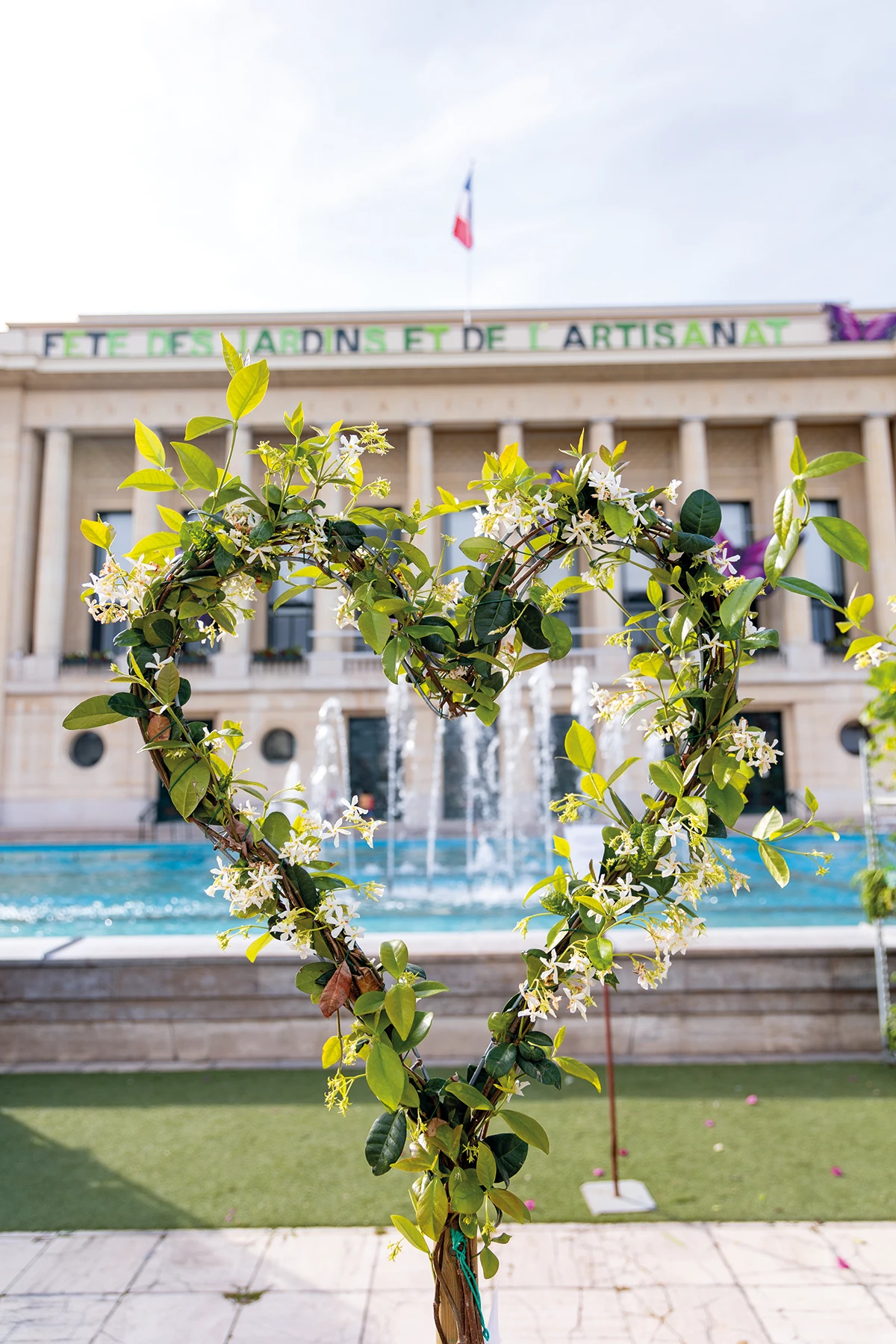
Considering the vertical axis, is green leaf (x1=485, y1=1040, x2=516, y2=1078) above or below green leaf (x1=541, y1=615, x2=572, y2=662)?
below

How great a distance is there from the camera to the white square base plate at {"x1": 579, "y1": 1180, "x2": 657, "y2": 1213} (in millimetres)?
3926

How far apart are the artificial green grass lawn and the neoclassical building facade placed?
65.9 feet

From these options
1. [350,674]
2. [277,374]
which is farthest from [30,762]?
[277,374]

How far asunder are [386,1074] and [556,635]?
83cm

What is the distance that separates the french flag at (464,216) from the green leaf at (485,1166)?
92.4 feet

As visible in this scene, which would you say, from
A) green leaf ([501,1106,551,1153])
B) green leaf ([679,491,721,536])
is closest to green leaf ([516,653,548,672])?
green leaf ([679,491,721,536])

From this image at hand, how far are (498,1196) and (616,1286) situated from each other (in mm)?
A: 2212

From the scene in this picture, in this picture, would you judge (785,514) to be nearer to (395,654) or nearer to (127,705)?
(395,654)

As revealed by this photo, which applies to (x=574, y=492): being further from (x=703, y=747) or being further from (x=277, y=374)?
(x=277, y=374)

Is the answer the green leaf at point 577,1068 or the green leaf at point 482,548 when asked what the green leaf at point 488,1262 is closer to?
the green leaf at point 577,1068

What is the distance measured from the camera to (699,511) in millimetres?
1686

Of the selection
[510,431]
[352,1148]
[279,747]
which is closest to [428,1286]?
[352,1148]

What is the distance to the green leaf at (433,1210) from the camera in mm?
1654

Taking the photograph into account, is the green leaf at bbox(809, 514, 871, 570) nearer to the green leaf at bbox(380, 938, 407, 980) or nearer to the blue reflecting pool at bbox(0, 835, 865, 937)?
the green leaf at bbox(380, 938, 407, 980)
